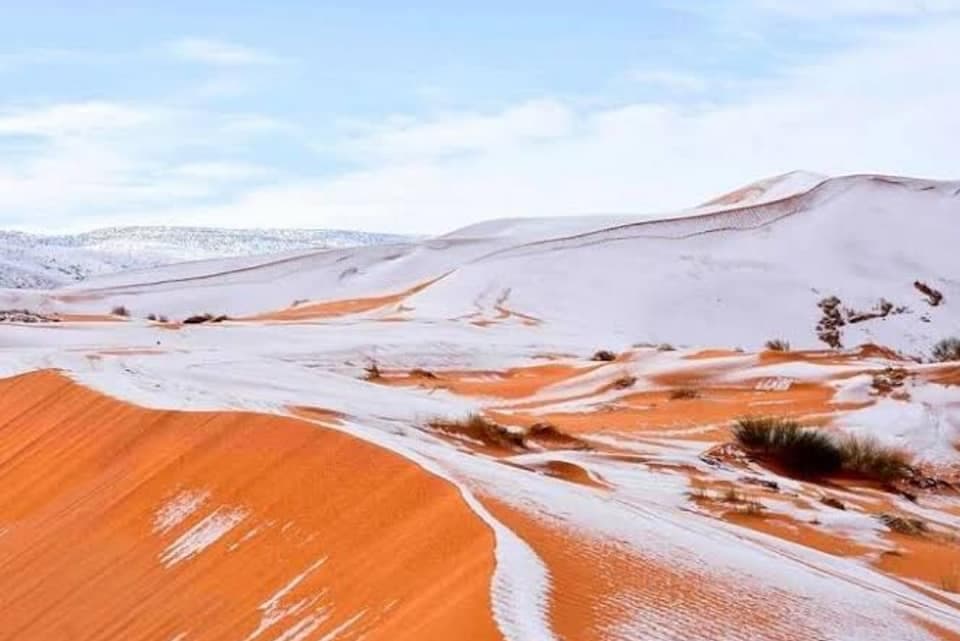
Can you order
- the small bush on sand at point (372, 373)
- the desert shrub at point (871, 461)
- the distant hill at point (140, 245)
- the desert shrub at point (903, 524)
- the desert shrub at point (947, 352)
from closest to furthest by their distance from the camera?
the desert shrub at point (903, 524) → the desert shrub at point (871, 461) → the small bush on sand at point (372, 373) → the desert shrub at point (947, 352) → the distant hill at point (140, 245)

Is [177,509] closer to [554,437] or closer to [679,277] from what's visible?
[554,437]

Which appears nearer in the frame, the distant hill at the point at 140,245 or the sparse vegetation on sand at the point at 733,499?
the sparse vegetation on sand at the point at 733,499

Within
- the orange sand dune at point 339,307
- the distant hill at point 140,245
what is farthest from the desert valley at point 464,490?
the distant hill at point 140,245

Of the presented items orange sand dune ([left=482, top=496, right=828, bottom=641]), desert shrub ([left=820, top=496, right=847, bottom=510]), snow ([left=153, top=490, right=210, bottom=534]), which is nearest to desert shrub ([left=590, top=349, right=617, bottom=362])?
desert shrub ([left=820, top=496, right=847, bottom=510])

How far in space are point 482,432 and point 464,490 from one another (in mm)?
4205

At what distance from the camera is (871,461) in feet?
34.0

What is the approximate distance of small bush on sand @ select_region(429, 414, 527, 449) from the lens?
995 centimetres

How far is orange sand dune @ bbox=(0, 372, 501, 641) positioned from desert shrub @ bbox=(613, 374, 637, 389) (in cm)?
757

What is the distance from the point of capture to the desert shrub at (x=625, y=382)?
15.7 m

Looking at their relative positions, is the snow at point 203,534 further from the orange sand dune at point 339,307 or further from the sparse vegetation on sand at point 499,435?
the orange sand dune at point 339,307

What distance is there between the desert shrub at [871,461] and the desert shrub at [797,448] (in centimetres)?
7

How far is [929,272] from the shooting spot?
35875mm

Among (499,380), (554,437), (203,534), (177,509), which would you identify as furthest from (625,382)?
(203,534)

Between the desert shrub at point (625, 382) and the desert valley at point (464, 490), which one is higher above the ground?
the desert valley at point (464, 490)
